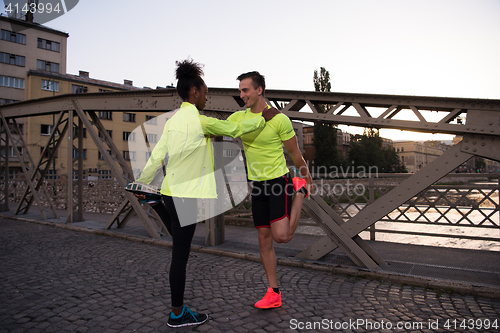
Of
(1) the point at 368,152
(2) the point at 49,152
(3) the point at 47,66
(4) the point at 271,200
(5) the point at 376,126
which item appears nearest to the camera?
(4) the point at 271,200

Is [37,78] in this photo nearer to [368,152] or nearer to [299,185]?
[299,185]

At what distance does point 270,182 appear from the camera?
323cm

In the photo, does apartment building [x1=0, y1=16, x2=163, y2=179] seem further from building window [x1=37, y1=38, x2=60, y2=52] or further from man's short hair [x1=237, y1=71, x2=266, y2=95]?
man's short hair [x1=237, y1=71, x2=266, y2=95]

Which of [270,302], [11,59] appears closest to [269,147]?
[270,302]

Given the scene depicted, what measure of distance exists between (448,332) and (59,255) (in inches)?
217

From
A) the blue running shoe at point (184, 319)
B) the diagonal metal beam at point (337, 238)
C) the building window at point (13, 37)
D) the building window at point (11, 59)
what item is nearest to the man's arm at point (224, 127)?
the blue running shoe at point (184, 319)

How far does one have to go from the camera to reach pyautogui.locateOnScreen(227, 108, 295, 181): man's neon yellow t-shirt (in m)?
3.27

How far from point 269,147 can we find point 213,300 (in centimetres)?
168

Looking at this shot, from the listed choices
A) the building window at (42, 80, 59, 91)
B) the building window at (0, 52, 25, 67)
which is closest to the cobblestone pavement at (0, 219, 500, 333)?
the building window at (42, 80, 59, 91)

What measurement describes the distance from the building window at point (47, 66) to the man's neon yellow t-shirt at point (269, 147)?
2115 inches

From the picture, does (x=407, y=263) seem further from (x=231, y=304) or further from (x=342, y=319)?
(x=231, y=304)

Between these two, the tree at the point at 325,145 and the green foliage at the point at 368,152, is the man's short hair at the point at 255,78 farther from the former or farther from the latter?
the green foliage at the point at 368,152

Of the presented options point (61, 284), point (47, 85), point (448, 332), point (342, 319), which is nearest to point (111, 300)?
point (61, 284)

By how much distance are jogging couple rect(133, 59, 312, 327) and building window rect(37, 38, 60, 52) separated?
54.8 metres
